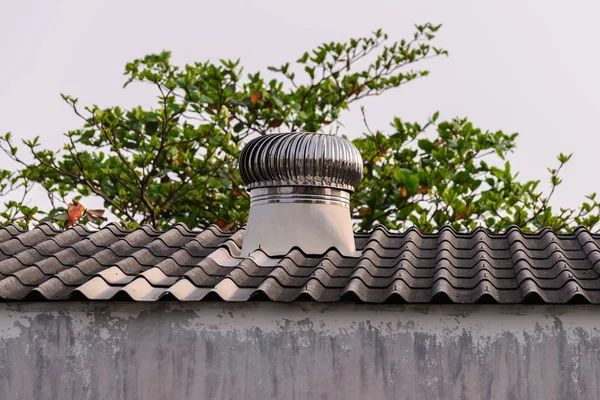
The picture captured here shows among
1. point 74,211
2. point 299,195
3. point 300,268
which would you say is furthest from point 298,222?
point 74,211

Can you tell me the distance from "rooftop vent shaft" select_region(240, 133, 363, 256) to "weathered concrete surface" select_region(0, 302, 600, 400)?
5.38 ft

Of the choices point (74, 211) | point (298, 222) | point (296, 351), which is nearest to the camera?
point (296, 351)

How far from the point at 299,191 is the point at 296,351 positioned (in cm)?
213

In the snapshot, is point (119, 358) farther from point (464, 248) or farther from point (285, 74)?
point (285, 74)

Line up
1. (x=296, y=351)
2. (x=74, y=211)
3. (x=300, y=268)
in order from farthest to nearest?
(x=74, y=211) → (x=300, y=268) → (x=296, y=351)

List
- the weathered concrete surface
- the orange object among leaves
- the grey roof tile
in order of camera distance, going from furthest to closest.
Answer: the orange object among leaves
the grey roof tile
the weathered concrete surface

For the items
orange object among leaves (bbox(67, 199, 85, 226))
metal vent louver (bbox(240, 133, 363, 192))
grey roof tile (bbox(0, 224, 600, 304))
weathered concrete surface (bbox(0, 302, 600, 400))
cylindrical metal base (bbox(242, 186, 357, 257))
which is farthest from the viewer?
orange object among leaves (bbox(67, 199, 85, 226))

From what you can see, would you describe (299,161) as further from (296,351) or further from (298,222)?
(296,351)

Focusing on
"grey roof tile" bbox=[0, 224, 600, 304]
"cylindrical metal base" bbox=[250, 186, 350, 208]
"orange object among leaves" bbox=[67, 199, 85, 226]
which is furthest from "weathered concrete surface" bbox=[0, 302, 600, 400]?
"orange object among leaves" bbox=[67, 199, 85, 226]

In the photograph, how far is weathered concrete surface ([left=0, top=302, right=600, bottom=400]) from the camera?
5402 millimetres

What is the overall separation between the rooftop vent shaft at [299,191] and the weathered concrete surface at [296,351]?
164 centimetres

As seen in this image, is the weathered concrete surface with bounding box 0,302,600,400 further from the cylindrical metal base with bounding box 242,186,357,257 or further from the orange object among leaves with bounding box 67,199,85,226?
the orange object among leaves with bounding box 67,199,85,226

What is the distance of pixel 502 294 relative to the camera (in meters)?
5.52

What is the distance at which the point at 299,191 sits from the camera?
7.47 meters
